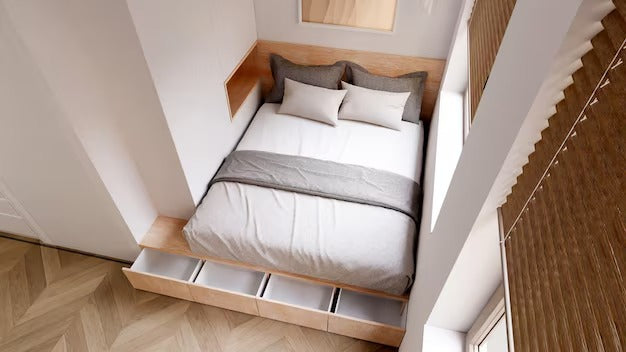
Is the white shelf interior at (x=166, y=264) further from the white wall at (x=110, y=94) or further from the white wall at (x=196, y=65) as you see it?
the white wall at (x=196, y=65)

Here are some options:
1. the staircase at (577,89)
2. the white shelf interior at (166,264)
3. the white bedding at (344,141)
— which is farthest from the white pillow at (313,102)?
the staircase at (577,89)

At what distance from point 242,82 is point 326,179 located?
4.16 feet

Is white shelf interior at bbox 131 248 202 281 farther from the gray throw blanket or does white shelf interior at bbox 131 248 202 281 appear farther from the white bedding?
the white bedding

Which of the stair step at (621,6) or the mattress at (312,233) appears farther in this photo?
the mattress at (312,233)

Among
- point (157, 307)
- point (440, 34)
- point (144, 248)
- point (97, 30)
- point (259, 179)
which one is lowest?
point (157, 307)

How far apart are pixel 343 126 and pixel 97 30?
176 cm

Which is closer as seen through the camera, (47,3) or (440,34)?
(47,3)

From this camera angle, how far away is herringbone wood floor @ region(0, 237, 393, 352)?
7.29 feet

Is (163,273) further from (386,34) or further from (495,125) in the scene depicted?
(386,34)

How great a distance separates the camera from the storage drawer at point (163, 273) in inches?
88.6

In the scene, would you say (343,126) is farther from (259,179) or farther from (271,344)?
(271,344)

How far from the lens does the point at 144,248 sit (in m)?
2.42

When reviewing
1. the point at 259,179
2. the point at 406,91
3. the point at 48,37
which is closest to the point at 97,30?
the point at 48,37

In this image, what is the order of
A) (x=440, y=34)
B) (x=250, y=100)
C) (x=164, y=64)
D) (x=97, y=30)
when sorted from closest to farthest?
(x=97, y=30) < (x=164, y=64) < (x=440, y=34) < (x=250, y=100)
